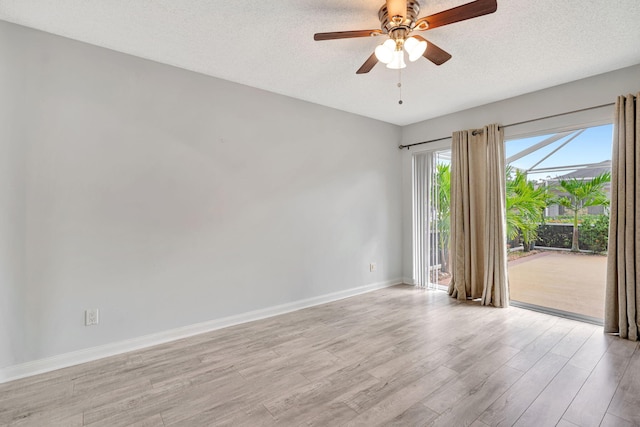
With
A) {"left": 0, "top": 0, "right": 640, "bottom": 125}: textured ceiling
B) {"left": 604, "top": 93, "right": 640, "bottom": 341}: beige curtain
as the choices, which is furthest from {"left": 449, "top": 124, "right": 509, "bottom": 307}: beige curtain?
{"left": 604, "top": 93, "right": 640, "bottom": 341}: beige curtain

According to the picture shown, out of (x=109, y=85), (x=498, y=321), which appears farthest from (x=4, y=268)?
(x=498, y=321)

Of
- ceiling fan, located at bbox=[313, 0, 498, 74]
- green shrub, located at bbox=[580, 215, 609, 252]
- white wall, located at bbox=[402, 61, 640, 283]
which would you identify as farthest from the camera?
green shrub, located at bbox=[580, 215, 609, 252]

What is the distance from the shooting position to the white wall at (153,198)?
230 cm

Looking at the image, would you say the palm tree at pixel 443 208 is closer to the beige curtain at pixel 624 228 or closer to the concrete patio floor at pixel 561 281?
the concrete patio floor at pixel 561 281

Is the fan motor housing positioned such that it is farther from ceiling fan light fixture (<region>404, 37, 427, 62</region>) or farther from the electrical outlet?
the electrical outlet

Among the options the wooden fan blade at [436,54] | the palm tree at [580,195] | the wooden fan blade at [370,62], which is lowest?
the palm tree at [580,195]

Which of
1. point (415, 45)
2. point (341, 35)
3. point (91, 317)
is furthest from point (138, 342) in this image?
point (415, 45)

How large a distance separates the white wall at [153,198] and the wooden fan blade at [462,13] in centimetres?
212

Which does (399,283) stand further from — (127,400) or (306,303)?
(127,400)

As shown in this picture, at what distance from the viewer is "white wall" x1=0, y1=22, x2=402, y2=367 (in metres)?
2.30

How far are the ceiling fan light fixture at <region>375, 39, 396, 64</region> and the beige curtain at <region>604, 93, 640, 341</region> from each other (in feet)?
8.36

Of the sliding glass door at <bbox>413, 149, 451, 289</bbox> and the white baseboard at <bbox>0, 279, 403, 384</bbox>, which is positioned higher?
the sliding glass door at <bbox>413, 149, 451, 289</bbox>

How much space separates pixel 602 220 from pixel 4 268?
553cm

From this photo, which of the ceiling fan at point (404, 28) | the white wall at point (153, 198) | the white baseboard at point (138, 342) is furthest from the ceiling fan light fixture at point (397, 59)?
the white baseboard at point (138, 342)
